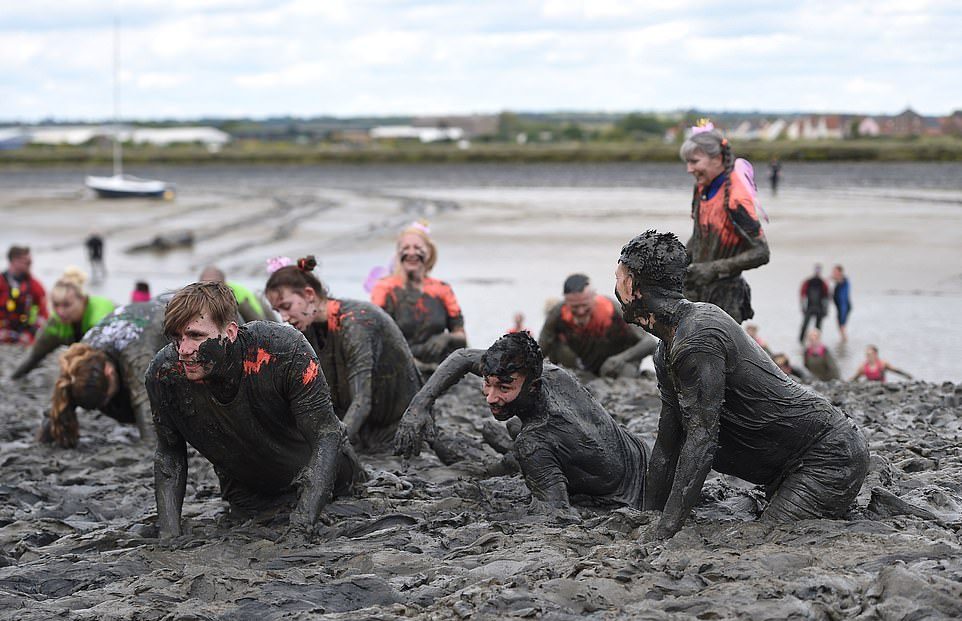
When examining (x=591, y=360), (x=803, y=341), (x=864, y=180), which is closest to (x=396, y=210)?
(x=864, y=180)

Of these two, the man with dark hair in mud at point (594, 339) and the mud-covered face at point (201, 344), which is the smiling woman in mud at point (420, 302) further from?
the mud-covered face at point (201, 344)

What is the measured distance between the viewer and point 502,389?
20.3ft

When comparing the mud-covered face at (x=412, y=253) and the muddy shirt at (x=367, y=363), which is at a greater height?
the mud-covered face at (x=412, y=253)

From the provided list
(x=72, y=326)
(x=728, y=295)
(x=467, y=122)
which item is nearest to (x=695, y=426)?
(x=728, y=295)

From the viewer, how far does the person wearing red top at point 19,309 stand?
1611cm

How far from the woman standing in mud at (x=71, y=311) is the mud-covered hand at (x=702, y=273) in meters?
4.78

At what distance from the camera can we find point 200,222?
41.5 metres

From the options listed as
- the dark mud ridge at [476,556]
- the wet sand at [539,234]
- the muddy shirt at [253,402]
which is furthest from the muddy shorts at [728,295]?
the wet sand at [539,234]

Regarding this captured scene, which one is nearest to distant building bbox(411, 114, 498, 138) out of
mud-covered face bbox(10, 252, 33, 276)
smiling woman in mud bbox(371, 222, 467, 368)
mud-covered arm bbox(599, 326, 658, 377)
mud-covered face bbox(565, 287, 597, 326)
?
mud-covered face bbox(10, 252, 33, 276)

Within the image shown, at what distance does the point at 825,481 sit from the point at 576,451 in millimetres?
1308

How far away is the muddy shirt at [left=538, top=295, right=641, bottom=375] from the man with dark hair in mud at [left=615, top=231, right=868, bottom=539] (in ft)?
17.2

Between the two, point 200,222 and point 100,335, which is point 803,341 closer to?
point 100,335

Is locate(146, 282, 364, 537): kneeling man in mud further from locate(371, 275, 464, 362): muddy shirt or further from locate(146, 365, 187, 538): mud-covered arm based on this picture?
locate(371, 275, 464, 362): muddy shirt

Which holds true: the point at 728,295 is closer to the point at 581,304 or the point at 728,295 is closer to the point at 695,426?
the point at 581,304
